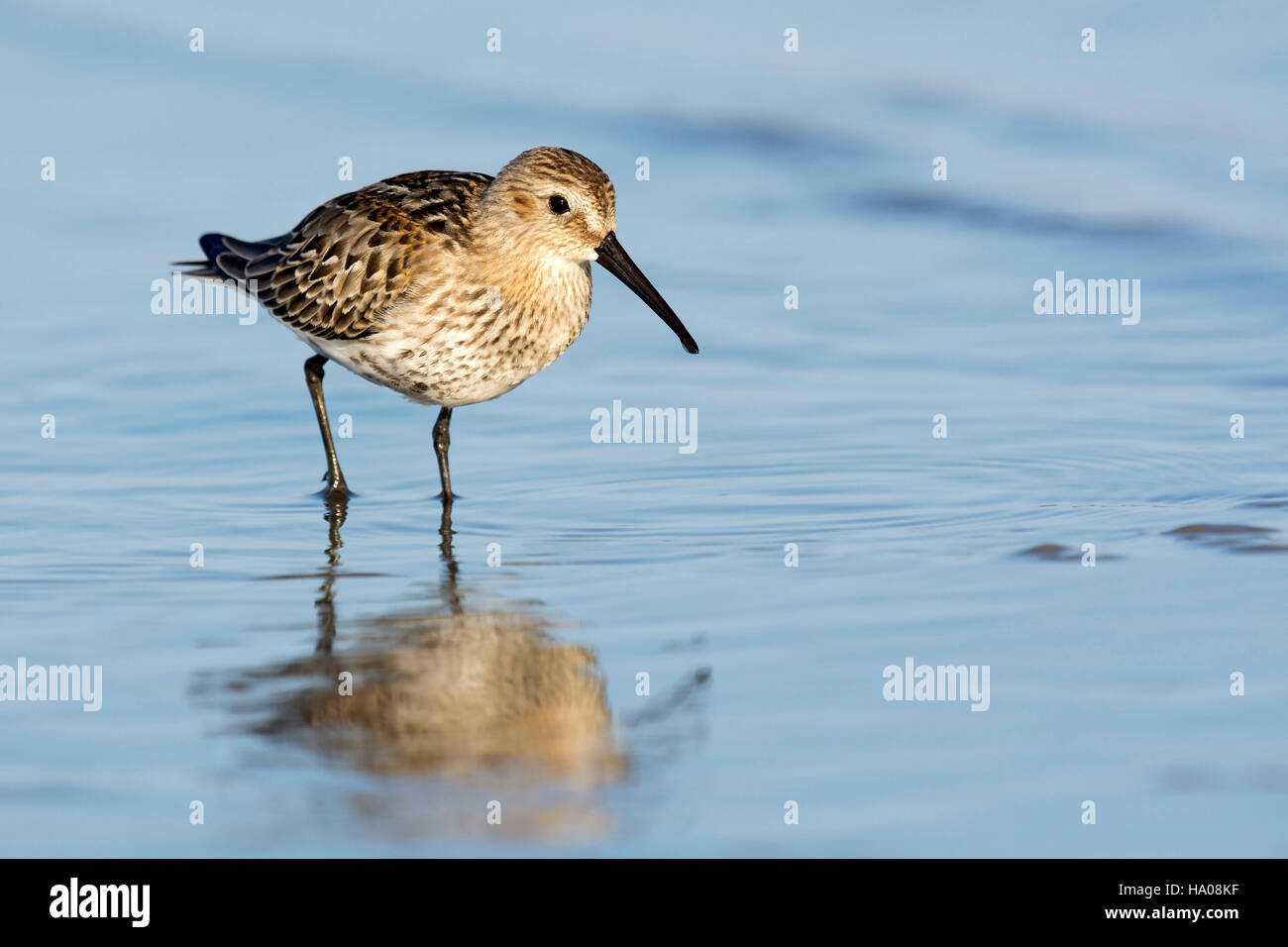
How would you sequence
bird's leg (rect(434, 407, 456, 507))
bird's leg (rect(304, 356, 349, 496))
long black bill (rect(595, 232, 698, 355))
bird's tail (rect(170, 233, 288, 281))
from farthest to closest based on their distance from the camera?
bird's tail (rect(170, 233, 288, 281)), bird's leg (rect(304, 356, 349, 496)), bird's leg (rect(434, 407, 456, 507)), long black bill (rect(595, 232, 698, 355))

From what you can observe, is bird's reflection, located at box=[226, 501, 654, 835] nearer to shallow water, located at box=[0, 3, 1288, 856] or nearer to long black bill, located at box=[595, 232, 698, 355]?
shallow water, located at box=[0, 3, 1288, 856]

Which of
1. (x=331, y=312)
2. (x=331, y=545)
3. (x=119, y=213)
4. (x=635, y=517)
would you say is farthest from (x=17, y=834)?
(x=119, y=213)

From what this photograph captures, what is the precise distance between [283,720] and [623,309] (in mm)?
6168

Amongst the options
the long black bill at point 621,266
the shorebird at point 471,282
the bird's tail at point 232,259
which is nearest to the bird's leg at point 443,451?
the shorebird at point 471,282

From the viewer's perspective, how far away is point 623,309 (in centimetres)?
1177

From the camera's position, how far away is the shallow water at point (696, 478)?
547cm

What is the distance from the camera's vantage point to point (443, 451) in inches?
356

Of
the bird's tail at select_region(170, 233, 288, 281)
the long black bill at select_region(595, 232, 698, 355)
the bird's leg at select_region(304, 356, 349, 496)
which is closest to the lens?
the long black bill at select_region(595, 232, 698, 355)

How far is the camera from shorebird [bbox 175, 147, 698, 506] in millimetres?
8703

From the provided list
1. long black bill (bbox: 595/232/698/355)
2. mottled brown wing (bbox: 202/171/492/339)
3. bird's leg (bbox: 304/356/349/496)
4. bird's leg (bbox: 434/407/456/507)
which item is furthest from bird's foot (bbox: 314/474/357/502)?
long black bill (bbox: 595/232/698/355)

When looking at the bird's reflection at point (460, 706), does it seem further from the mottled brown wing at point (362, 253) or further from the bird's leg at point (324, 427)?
the mottled brown wing at point (362, 253)

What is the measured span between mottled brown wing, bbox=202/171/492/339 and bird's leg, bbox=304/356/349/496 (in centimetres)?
31

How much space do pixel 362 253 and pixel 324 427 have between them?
933 mm

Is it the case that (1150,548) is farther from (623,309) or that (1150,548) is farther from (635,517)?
(623,309)
